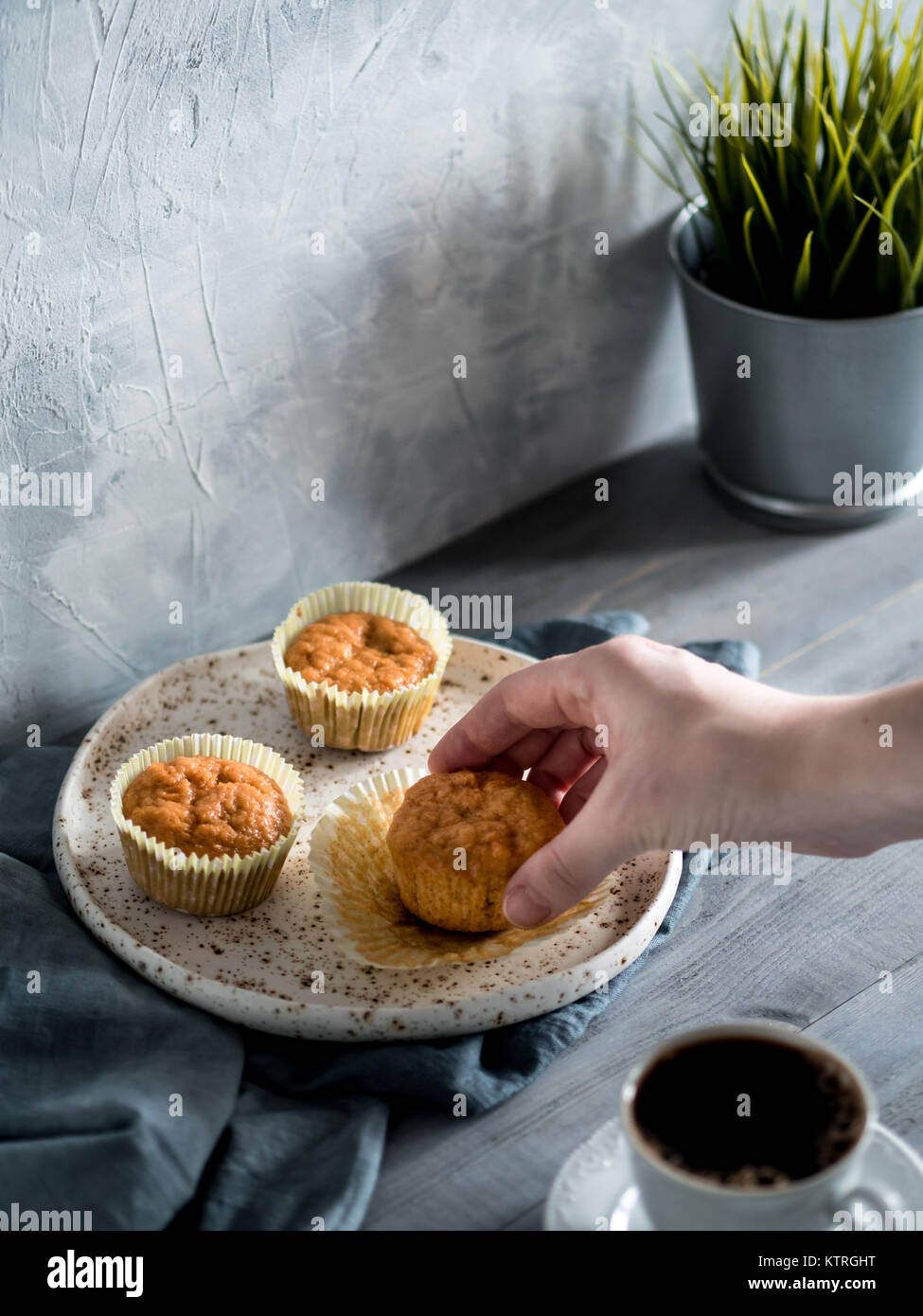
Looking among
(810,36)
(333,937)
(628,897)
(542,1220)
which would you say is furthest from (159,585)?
(810,36)

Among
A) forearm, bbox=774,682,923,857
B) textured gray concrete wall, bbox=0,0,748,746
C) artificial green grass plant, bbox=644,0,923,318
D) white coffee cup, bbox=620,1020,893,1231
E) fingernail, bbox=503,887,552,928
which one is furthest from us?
artificial green grass plant, bbox=644,0,923,318

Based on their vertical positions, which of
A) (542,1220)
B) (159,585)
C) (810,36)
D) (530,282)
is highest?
(810,36)

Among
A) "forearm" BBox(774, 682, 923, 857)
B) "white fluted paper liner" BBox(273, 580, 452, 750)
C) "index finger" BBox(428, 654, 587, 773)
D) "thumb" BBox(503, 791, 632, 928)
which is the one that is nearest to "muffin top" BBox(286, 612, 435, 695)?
"white fluted paper liner" BBox(273, 580, 452, 750)

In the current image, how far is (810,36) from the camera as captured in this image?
138 centimetres

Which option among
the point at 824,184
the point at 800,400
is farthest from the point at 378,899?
the point at 824,184

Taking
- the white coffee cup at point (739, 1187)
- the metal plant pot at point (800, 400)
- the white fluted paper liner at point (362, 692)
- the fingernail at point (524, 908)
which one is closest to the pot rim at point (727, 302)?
the metal plant pot at point (800, 400)

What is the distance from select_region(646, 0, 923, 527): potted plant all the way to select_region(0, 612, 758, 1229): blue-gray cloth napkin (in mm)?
564

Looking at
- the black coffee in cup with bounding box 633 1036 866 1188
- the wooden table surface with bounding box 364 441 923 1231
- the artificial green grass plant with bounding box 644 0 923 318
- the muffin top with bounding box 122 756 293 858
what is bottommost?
the wooden table surface with bounding box 364 441 923 1231

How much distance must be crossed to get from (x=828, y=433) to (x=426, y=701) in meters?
0.49

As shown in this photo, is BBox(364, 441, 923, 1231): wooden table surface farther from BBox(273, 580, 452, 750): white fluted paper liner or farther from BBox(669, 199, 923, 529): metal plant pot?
BBox(273, 580, 452, 750): white fluted paper liner

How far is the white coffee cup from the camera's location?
1.96ft

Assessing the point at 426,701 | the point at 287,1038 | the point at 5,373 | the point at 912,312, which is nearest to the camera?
the point at 287,1038

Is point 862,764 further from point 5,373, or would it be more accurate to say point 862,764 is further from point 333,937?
point 5,373

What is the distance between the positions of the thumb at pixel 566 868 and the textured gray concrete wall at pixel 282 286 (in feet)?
1.49
